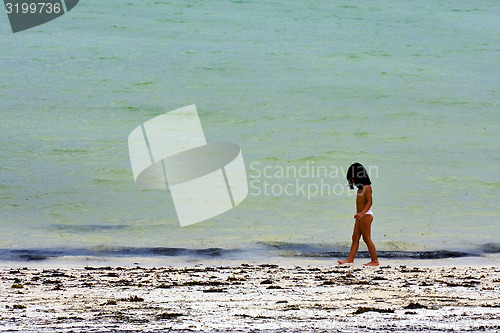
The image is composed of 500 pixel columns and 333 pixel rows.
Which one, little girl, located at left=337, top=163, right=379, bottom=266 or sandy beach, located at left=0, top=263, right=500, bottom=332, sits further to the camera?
little girl, located at left=337, top=163, right=379, bottom=266

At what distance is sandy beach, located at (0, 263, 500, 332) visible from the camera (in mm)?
5387

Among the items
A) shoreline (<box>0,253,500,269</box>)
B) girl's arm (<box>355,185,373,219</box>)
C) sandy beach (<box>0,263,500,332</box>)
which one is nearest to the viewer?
sandy beach (<box>0,263,500,332</box>)

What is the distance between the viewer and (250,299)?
6.59 meters

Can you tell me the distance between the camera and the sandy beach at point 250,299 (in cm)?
539

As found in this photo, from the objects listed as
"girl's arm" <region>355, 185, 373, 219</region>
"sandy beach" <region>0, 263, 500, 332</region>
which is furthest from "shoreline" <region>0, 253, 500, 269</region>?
"girl's arm" <region>355, 185, 373, 219</region>

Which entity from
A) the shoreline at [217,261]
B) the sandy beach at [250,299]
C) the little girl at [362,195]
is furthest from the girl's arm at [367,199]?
the shoreline at [217,261]

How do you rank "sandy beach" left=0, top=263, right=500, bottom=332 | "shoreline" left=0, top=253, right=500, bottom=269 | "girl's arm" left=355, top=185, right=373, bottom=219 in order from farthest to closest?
"shoreline" left=0, top=253, right=500, bottom=269 → "girl's arm" left=355, top=185, right=373, bottom=219 → "sandy beach" left=0, top=263, right=500, bottom=332

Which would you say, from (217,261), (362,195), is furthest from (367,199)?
(217,261)

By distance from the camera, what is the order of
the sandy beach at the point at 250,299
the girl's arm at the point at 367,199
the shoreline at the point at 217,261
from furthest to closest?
the shoreline at the point at 217,261 < the girl's arm at the point at 367,199 < the sandy beach at the point at 250,299

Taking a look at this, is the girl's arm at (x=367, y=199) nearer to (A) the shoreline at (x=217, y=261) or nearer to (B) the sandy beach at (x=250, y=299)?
A: (B) the sandy beach at (x=250, y=299)

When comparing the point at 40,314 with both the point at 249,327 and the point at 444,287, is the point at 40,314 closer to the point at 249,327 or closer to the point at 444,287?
the point at 249,327

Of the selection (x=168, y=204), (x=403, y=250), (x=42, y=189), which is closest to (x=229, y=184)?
(x=168, y=204)

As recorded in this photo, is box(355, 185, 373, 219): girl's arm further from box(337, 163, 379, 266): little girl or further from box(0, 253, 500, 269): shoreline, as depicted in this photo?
box(0, 253, 500, 269): shoreline

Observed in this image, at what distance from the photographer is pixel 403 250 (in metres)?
10.8
